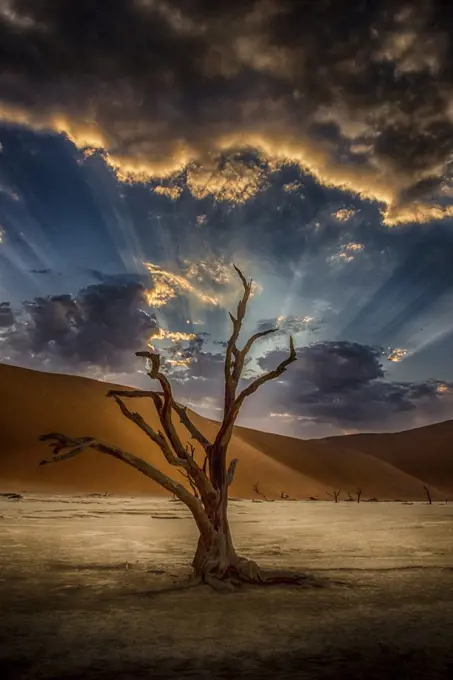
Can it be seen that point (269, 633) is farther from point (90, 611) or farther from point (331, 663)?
point (90, 611)

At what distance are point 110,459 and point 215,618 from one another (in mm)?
54798

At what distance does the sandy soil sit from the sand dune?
41451 millimetres

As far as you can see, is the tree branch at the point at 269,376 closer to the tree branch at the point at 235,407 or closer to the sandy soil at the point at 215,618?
the tree branch at the point at 235,407

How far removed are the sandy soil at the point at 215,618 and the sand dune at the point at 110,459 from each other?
41451 millimetres

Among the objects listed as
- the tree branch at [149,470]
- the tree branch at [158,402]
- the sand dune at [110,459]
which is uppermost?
the sand dune at [110,459]

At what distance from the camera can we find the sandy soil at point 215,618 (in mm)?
5156

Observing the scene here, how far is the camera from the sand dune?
5453 centimetres

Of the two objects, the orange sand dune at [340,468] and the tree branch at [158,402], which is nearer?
the tree branch at [158,402]

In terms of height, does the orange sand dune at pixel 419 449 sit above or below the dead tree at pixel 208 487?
above

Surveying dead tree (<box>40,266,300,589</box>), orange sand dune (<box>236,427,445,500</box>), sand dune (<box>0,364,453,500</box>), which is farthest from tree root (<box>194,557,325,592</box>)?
orange sand dune (<box>236,427,445,500</box>)

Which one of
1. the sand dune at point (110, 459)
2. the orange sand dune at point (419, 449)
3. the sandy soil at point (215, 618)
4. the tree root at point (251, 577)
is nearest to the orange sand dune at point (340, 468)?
the sand dune at point (110, 459)

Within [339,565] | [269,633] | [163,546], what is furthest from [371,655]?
[163,546]

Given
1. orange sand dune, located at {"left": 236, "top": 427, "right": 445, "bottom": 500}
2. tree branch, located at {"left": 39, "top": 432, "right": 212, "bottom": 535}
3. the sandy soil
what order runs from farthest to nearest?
1. orange sand dune, located at {"left": 236, "top": 427, "right": 445, "bottom": 500}
2. tree branch, located at {"left": 39, "top": 432, "right": 212, "bottom": 535}
3. the sandy soil

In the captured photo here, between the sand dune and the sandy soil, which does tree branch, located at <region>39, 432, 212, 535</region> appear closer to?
the sandy soil
